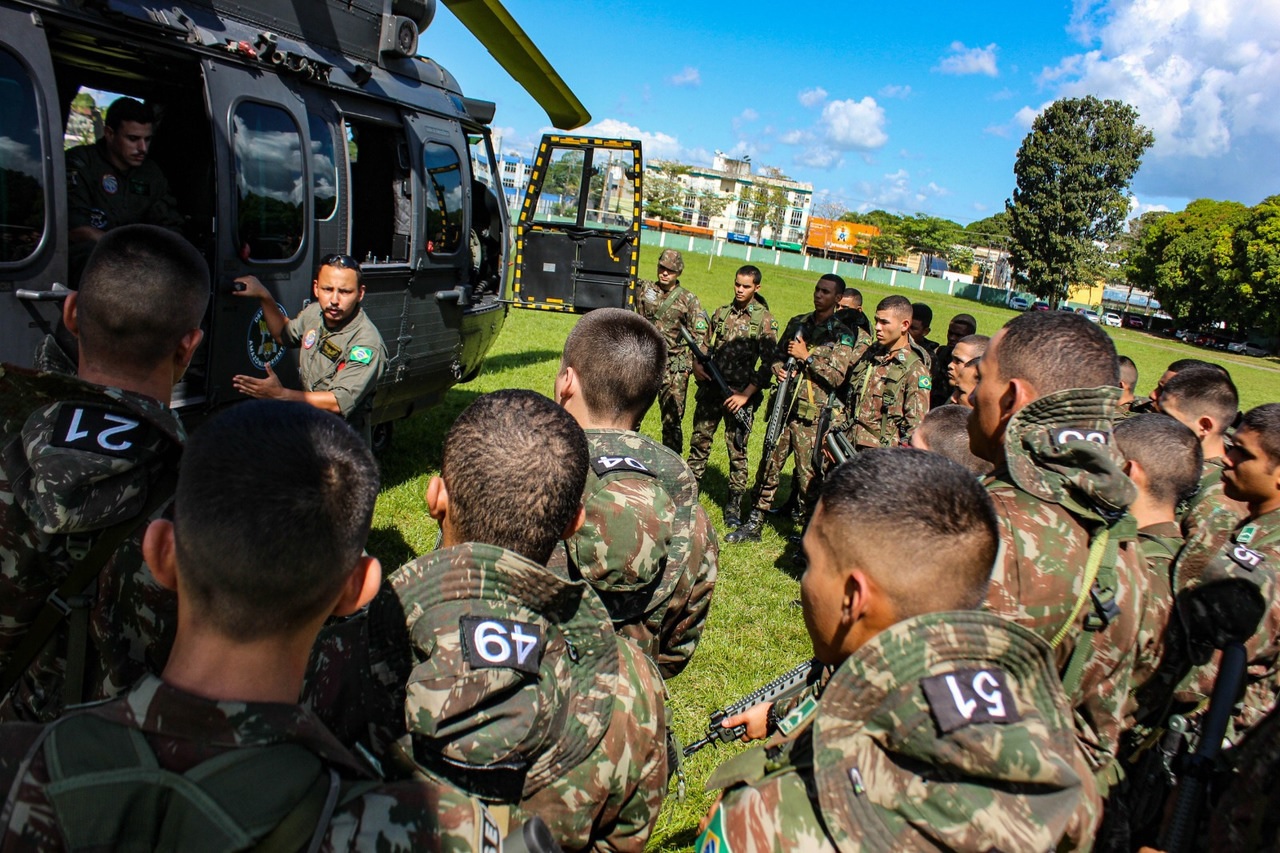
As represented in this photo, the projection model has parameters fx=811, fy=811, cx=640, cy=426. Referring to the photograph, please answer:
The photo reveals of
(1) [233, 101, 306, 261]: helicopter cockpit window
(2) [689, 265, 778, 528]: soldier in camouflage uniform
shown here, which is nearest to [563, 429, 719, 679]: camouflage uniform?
(1) [233, 101, 306, 261]: helicopter cockpit window

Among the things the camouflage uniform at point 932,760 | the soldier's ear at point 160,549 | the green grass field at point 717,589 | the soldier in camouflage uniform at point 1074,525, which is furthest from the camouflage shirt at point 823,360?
the soldier's ear at point 160,549

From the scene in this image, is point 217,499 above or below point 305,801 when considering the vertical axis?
above

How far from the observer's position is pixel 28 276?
3486 millimetres

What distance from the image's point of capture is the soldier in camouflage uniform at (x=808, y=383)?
20.7ft

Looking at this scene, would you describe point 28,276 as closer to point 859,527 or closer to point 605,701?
point 605,701

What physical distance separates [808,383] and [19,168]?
505 cm

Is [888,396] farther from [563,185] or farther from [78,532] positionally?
[563,185]

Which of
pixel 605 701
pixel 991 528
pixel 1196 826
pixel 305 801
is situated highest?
pixel 991 528

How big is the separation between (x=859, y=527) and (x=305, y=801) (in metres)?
1.03

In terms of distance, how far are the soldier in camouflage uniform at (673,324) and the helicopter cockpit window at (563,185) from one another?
2.67m

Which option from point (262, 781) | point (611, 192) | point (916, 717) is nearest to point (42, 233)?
point (262, 781)

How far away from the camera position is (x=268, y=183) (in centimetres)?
455

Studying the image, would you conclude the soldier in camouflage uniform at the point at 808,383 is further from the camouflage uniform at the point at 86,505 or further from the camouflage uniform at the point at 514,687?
the camouflage uniform at the point at 86,505

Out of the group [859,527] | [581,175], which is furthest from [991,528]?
[581,175]
